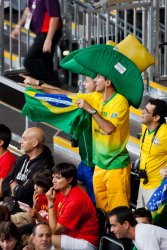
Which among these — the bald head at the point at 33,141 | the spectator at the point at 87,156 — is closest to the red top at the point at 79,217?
the spectator at the point at 87,156

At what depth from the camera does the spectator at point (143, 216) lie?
427 inches

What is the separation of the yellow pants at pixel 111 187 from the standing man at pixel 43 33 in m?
2.64

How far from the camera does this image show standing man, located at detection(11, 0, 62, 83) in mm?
13805

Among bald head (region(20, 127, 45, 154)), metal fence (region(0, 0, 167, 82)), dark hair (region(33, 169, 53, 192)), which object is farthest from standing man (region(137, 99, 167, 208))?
metal fence (region(0, 0, 167, 82))

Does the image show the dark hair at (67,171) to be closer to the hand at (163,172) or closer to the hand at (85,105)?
the hand at (85,105)

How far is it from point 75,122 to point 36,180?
782 millimetres

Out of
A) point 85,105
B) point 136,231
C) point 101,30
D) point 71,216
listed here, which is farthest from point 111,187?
point 101,30

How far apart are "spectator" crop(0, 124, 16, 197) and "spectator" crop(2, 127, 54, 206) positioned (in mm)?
254

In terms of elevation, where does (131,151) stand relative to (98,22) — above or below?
below

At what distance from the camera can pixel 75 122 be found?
39.3 ft

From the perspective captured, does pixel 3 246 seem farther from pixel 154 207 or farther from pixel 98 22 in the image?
pixel 98 22

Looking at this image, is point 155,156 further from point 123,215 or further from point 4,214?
point 4,214

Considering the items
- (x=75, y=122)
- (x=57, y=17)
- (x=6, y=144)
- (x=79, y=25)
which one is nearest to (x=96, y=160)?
(x=75, y=122)

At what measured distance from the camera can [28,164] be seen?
12406 mm
